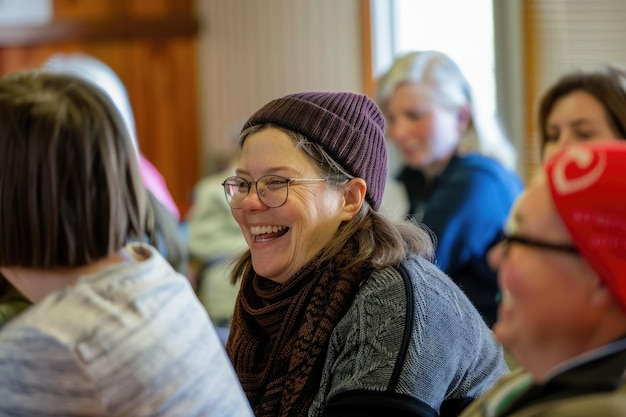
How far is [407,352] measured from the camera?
183cm

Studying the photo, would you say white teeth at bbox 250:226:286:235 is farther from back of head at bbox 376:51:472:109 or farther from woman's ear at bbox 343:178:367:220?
back of head at bbox 376:51:472:109

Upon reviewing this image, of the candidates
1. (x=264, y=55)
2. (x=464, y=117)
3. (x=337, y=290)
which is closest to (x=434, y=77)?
(x=464, y=117)

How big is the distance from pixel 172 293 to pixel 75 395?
22 cm

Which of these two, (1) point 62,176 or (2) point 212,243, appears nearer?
(1) point 62,176

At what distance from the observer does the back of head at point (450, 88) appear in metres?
3.73

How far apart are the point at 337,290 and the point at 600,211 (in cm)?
84

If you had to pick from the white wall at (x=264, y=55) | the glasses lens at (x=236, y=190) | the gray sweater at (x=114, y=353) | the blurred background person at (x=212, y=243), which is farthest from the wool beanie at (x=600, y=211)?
the white wall at (x=264, y=55)

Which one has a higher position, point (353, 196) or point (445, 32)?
point (445, 32)

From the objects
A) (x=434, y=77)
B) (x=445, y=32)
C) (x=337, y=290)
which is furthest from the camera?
(x=445, y=32)

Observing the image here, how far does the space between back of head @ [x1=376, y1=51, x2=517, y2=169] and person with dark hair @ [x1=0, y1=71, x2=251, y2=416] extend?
2385 mm

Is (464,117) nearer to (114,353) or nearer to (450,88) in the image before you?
(450,88)

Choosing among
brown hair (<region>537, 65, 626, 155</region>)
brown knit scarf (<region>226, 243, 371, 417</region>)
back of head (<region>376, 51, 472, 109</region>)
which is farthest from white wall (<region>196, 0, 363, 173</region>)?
brown knit scarf (<region>226, 243, 371, 417</region>)

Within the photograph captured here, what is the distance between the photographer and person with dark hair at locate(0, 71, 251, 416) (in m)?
1.36

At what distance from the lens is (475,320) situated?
1.99m
